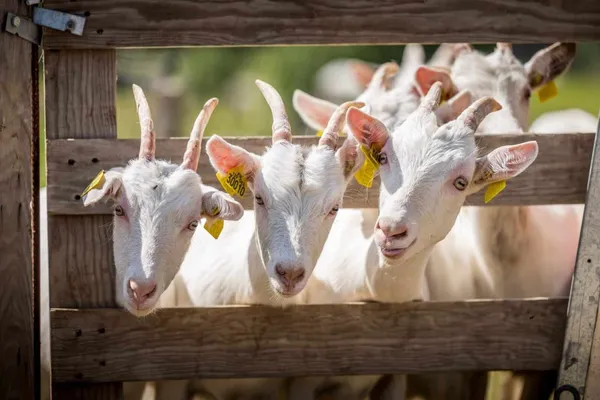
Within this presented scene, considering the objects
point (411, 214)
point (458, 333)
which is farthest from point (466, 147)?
point (458, 333)

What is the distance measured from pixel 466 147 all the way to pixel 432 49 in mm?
12365

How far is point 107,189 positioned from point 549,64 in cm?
317

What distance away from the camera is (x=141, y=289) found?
4109 millimetres

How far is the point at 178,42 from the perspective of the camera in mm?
4527

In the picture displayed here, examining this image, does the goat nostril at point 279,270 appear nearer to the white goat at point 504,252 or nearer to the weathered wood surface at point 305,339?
the weathered wood surface at point 305,339

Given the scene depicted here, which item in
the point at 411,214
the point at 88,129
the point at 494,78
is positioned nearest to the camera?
the point at 411,214

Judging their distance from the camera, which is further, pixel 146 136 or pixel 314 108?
pixel 314 108

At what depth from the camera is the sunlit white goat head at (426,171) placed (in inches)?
167

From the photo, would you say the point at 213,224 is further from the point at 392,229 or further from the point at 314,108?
the point at 314,108

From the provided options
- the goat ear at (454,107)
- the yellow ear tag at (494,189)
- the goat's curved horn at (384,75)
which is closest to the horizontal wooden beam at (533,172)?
the yellow ear tag at (494,189)

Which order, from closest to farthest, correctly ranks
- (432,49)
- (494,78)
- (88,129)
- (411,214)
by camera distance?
(411,214) < (88,129) < (494,78) < (432,49)

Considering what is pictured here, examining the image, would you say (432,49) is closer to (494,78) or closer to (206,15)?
(494,78)

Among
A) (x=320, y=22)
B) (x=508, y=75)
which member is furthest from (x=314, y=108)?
(x=320, y=22)

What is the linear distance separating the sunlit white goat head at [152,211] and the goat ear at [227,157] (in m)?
0.12
